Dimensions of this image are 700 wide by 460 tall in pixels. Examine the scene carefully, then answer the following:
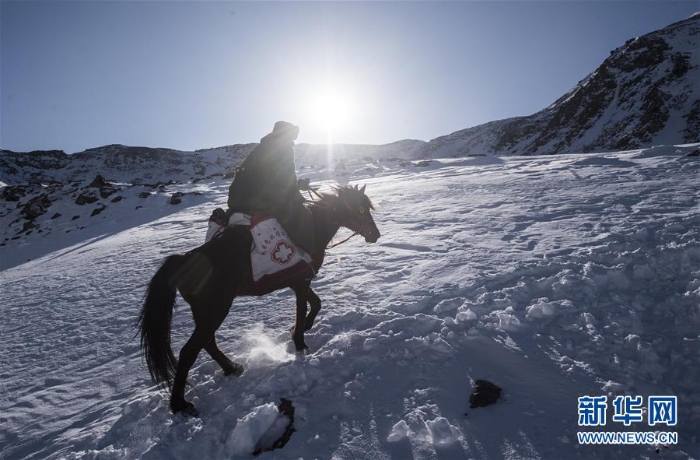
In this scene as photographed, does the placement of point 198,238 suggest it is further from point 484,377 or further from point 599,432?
point 599,432

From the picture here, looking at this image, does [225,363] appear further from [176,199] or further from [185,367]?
[176,199]

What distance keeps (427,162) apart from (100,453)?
1045 inches

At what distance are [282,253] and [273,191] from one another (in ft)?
2.70

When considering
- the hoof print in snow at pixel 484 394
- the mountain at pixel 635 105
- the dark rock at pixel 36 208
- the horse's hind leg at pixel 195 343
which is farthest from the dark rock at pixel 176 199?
the mountain at pixel 635 105

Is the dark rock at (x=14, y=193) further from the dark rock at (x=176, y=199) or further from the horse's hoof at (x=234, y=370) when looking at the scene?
the horse's hoof at (x=234, y=370)

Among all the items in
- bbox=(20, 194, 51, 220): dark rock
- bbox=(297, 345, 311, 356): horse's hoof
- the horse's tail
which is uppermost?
bbox=(20, 194, 51, 220): dark rock

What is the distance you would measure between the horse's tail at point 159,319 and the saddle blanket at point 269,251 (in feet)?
2.13

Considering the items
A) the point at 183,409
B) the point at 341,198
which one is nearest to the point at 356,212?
the point at 341,198

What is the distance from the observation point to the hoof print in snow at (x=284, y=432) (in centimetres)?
275

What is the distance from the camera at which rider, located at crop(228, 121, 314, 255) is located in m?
4.09

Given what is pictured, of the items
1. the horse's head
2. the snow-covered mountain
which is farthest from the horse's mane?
the snow-covered mountain

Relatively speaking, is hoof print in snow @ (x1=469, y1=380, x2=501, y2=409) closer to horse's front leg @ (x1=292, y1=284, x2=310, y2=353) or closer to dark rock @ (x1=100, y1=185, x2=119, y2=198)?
horse's front leg @ (x1=292, y1=284, x2=310, y2=353)

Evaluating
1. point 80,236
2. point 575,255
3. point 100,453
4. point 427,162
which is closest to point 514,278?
point 575,255

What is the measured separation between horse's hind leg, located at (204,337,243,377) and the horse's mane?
84.0 inches
